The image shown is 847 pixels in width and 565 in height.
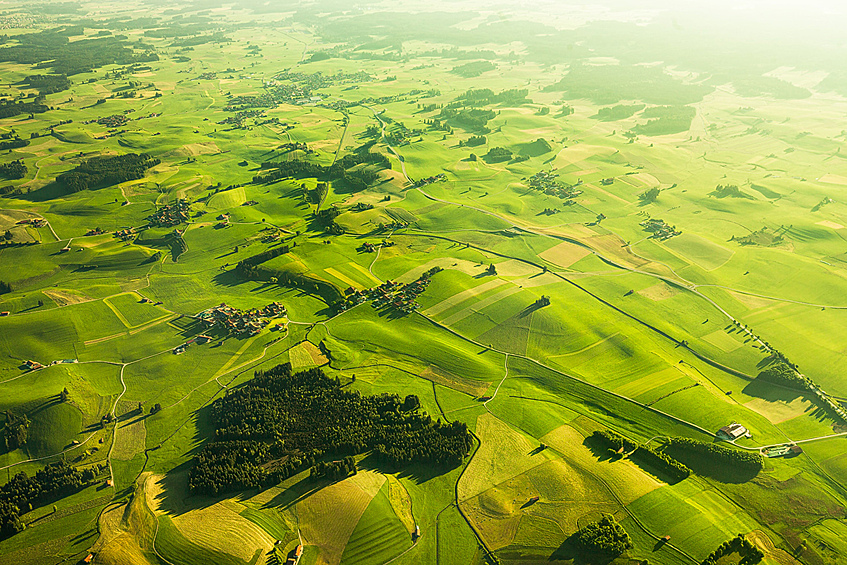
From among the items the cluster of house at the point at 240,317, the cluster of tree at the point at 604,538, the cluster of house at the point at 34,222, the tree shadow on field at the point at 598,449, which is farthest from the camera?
the cluster of house at the point at 34,222

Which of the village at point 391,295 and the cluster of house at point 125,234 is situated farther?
the cluster of house at point 125,234

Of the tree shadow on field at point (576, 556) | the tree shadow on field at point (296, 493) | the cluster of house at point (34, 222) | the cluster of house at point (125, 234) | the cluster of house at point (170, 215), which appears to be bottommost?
the tree shadow on field at point (296, 493)

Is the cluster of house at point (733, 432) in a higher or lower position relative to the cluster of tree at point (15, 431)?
lower

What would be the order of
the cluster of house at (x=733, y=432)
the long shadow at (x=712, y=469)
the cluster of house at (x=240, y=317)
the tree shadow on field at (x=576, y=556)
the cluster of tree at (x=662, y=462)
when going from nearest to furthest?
the tree shadow on field at (x=576, y=556) < the long shadow at (x=712, y=469) < the cluster of tree at (x=662, y=462) < the cluster of house at (x=733, y=432) < the cluster of house at (x=240, y=317)

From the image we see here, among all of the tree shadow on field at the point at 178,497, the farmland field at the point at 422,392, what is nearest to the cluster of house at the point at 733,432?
the farmland field at the point at 422,392

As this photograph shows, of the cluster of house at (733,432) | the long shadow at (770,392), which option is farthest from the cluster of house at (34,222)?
the long shadow at (770,392)

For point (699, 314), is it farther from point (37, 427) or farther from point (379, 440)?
point (37, 427)

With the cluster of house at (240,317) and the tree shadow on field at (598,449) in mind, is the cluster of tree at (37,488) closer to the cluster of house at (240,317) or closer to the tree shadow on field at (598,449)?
the cluster of house at (240,317)

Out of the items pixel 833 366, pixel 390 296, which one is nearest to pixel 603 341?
pixel 833 366
